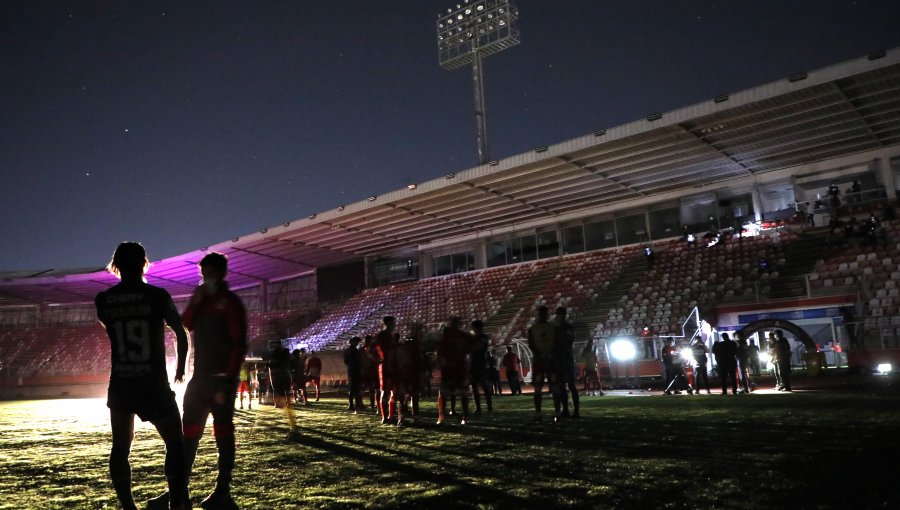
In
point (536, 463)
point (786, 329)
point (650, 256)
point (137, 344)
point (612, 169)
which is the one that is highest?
point (612, 169)

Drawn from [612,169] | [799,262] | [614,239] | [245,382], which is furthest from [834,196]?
[245,382]

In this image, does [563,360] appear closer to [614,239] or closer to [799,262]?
[799,262]

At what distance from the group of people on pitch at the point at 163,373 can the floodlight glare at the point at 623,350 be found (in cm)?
1694

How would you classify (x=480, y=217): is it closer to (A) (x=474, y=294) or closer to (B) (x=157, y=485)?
Result: (A) (x=474, y=294)

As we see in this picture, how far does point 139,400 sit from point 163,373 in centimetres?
22

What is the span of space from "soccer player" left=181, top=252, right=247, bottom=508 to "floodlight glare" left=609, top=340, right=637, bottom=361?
16939mm

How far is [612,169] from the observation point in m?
27.2

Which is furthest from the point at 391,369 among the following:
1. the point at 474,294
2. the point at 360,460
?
the point at 474,294

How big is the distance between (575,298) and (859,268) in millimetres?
10694

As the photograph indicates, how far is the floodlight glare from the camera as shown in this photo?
775 inches

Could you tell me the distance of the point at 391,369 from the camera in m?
10.3

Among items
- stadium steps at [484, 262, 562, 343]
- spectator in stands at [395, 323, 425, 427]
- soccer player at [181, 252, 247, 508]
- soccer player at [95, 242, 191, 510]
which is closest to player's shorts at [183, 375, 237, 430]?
soccer player at [181, 252, 247, 508]

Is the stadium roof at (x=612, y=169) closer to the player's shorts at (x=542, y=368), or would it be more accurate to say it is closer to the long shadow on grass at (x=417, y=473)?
the player's shorts at (x=542, y=368)

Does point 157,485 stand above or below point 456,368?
below
